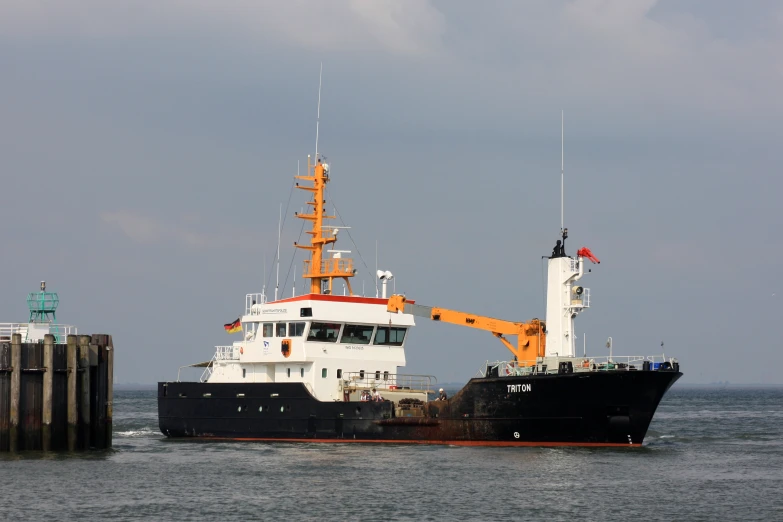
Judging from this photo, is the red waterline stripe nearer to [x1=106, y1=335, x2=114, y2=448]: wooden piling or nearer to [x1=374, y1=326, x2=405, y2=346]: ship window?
[x1=374, y1=326, x2=405, y2=346]: ship window

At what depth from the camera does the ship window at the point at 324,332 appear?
39.8 metres

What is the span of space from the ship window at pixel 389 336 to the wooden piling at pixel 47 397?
12242 mm

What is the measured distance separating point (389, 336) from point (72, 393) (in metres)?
12.3

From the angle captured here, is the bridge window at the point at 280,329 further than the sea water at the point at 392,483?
Yes

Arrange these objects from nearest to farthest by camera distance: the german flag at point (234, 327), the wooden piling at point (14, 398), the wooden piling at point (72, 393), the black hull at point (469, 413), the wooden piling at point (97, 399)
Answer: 1. the wooden piling at point (14, 398)
2. the black hull at point (469, 413)
3. the wooden piling at point (72, 393)
4. the wooden piling at point (97, 399)
5. the german flag at point (234, 327)

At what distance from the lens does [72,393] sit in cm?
3391

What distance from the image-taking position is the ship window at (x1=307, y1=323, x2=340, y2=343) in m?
39.8

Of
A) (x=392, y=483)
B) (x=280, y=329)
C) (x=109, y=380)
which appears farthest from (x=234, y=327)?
(x=392, y=483)

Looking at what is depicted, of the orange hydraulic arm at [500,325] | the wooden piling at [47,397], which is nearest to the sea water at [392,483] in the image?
the wooden piling at [47,397]

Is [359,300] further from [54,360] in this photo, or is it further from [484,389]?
[54,360]

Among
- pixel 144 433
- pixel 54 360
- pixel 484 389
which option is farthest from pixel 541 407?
pixel 144 433

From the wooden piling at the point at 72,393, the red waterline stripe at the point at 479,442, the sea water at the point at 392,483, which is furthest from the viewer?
the red waterline stripe at the point at 479,442

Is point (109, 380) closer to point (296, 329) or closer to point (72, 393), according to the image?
point (72, 393)

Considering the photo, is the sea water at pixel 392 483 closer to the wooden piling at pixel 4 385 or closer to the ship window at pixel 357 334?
the wooden piling at pixel 4 385
